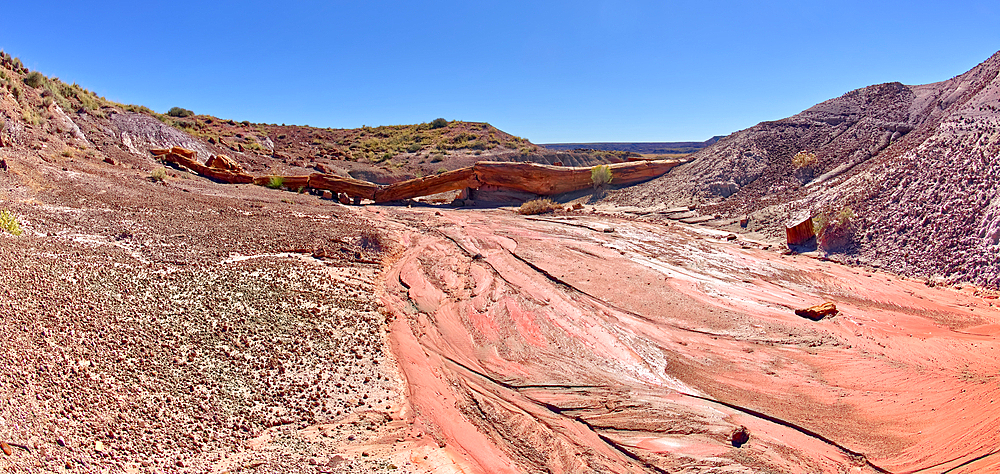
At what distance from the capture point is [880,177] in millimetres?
13086

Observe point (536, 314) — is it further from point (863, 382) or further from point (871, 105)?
point (871, 105)

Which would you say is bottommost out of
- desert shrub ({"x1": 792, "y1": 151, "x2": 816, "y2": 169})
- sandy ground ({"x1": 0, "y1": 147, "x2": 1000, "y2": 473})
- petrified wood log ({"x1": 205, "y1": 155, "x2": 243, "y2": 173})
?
sandy ground ({"x1": 0, "y1": 147, "x2": 1000, "y2": 473})

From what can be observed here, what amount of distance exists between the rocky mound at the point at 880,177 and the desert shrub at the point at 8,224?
16.0 metres

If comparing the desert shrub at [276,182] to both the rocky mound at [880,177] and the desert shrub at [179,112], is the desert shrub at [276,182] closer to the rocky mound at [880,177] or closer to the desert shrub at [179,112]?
the rocky mound at [880,177]

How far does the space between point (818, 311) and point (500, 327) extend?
5.37 meters

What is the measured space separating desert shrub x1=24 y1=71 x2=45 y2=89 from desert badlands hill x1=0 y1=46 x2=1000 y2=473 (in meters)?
4.07

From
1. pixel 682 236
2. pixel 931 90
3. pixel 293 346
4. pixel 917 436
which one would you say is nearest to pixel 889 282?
pixel 682 236

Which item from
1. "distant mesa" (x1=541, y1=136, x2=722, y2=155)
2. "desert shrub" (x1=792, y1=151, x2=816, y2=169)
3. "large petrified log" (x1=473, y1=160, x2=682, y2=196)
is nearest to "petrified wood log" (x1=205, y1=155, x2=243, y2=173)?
"large petrified log" (x1=473, y1=160, x2=682, y2=196)

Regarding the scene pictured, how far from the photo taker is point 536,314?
27.9 ft

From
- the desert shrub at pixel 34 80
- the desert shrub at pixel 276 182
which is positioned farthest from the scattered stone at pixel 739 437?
the desert shrub at pixel 34 80

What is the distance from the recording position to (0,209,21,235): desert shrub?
7.62 m

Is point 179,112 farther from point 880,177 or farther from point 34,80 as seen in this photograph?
point 880,177

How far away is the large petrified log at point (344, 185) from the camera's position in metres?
19.4

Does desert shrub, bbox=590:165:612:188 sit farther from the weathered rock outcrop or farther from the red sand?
the red sand
